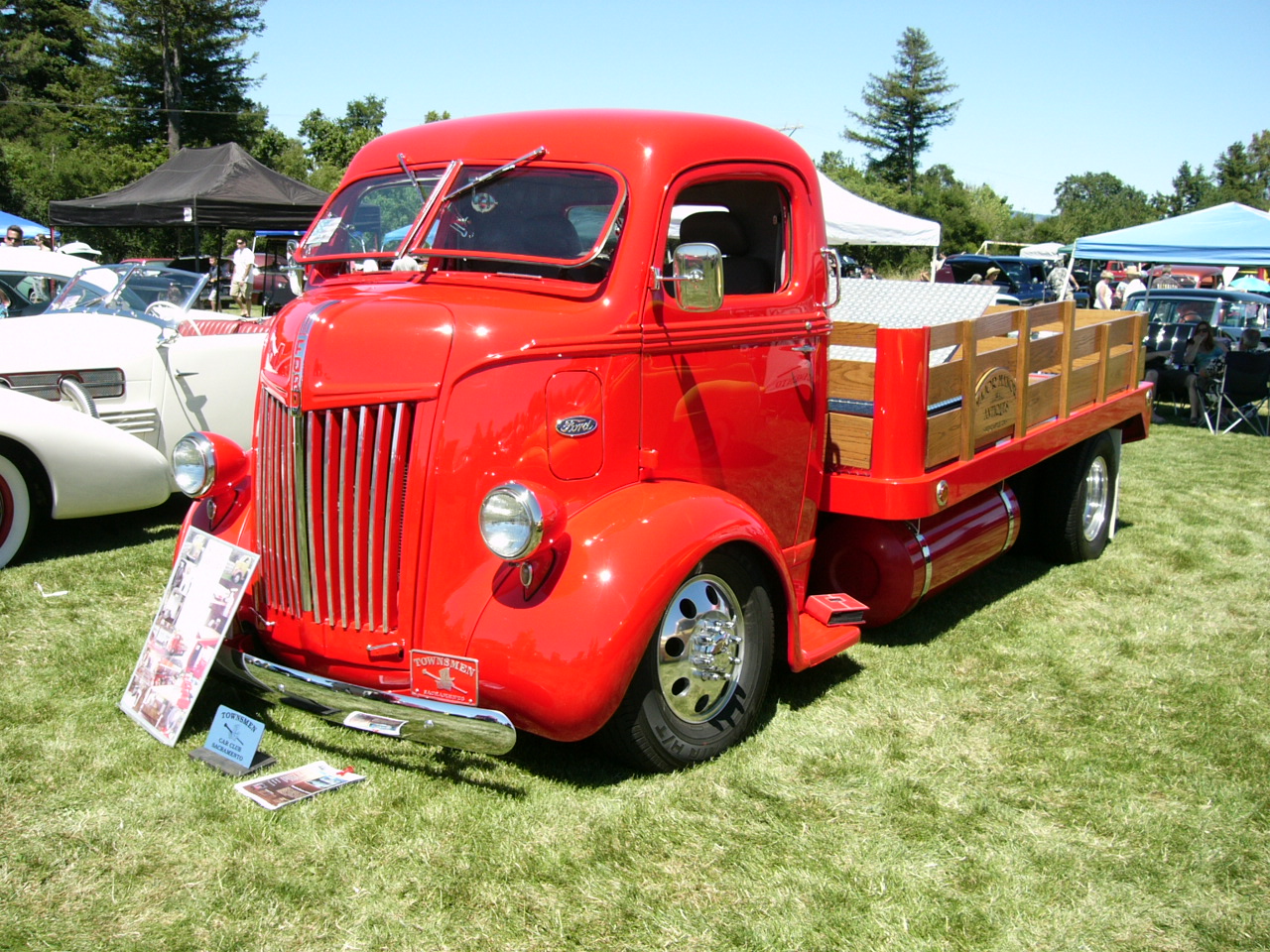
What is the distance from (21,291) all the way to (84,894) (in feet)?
28.8

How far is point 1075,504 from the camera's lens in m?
6.20

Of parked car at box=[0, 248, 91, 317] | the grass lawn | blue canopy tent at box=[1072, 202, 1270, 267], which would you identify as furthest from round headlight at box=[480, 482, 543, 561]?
blue canopy tent at box=[1072, 202, 1270, 267]

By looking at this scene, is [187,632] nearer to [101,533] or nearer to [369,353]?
[369,353]

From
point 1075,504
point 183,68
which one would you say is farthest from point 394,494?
point 183,68

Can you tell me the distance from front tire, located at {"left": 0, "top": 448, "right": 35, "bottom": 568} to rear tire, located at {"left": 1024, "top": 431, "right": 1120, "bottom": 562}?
577cm

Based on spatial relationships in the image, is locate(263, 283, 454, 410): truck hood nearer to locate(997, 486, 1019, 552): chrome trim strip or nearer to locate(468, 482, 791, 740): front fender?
locate(468, 482, 791, 740): front fender

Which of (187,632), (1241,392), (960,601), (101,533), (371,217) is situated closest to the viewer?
(187,632)

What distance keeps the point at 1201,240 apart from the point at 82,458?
14000 mm

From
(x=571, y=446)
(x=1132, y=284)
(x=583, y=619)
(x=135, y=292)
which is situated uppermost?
(x=1132, y=284)

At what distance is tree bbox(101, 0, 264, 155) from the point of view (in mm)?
40594

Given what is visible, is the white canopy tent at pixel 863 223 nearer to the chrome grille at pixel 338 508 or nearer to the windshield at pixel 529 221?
the windshield at pixel 529 221

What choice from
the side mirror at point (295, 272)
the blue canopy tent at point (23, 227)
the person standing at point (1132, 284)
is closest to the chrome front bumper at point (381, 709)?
the side mirror at point (295, 272)

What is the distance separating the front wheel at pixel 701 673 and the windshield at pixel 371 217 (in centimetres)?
177

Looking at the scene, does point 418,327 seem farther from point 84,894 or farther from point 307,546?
point 84,894
